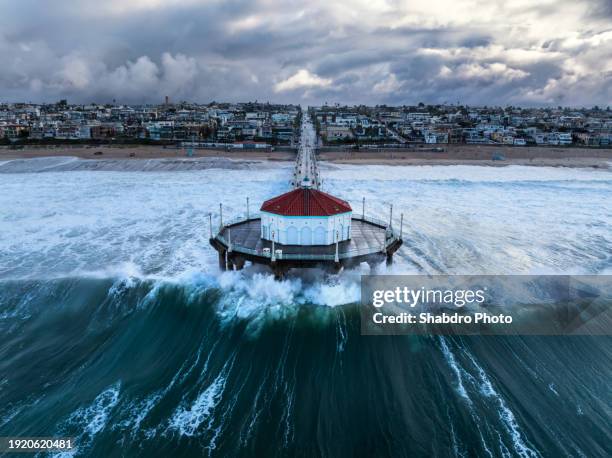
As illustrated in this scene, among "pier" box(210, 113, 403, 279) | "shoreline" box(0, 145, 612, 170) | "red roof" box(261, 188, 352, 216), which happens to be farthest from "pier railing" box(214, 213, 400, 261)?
"shoreline" box(0, 145, 612, 170)

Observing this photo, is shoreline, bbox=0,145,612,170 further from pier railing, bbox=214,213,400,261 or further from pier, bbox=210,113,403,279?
pier railing, bbox=214,213,400,261

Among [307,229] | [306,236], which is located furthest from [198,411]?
[307,229]

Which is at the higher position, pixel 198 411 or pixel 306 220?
pixel 306 220

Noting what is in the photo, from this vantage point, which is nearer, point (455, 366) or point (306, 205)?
point (455, 366)

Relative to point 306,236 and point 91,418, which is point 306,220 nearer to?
point 306,236

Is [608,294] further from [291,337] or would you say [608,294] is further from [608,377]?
[291,337]

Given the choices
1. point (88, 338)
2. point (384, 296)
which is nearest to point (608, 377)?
point (384, 296)

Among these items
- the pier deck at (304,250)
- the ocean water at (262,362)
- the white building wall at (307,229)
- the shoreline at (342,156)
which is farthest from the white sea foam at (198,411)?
the shoreline at (342,156)
